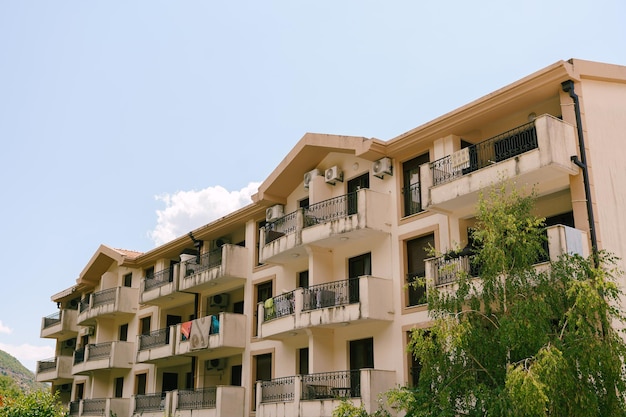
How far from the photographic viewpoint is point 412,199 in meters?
23.5

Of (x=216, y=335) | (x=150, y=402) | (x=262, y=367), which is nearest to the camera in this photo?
(x=262, y=367)

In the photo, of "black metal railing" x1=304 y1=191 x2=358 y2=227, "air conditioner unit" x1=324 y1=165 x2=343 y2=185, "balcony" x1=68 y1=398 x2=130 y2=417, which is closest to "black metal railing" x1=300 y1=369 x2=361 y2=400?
"black metal railing" x1=304 y1=191 x2=358 y2=227

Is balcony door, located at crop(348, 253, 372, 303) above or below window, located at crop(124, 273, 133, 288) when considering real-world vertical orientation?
below

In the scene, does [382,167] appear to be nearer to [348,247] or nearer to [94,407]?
[348,247]

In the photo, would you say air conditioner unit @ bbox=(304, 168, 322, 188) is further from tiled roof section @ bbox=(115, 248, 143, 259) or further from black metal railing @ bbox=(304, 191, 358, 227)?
tiled roof section @ bbox=(115, 248, 143, 259)

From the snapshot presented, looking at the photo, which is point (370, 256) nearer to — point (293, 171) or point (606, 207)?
point (293, 171)

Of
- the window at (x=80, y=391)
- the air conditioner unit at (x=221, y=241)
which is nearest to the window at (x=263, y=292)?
the air conditioner unit at (x=221, y=241)

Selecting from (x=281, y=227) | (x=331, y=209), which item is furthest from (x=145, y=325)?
(x=331, y=209)

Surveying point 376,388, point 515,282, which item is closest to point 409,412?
point 515,282

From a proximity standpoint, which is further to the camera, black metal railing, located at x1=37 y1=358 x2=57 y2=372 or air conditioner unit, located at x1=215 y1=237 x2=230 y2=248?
black metal railing, located at x1=37 y1=358 x2=57 y2=372

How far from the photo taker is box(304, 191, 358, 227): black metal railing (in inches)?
962

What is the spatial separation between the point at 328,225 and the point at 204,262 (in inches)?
373

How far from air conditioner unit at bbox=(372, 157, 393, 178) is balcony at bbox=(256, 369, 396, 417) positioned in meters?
6.61

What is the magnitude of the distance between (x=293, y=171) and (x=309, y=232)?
3841 millimetres
